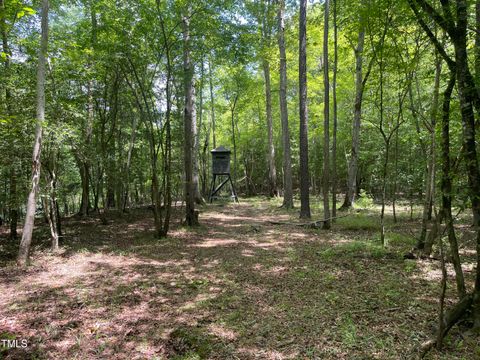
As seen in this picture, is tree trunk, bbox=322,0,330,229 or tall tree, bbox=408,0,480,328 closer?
tall tree, bbox=408,0,480,328

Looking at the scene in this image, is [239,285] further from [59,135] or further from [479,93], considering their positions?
[59,135]

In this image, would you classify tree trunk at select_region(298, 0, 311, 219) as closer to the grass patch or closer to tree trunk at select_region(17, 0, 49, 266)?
the grass patch

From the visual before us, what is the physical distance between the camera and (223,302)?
4328 mm

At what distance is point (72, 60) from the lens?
24.3ft

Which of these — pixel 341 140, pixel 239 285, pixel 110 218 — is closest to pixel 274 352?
pixel 239 285

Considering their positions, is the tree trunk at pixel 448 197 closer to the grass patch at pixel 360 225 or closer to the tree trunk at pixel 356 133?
the grass patch at pixel 360 225

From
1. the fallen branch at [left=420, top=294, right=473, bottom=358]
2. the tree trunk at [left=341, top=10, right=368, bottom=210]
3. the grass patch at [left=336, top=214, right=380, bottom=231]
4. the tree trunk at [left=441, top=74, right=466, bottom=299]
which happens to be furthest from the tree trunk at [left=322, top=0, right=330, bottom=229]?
the fallen branch at [left=420, top=294, right=473, bottom=358]

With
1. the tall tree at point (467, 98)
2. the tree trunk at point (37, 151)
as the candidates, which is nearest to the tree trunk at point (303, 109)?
the tall tree at point (467, 98)

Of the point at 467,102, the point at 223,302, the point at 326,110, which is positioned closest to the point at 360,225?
the point at 326,110

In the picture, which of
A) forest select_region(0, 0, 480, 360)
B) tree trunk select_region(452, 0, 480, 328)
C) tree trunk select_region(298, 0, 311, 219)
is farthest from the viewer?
tree trunk select_region(298, 0, 311, 219)

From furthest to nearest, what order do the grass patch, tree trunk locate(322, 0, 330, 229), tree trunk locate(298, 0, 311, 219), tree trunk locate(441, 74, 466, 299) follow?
tree trunk locate(298, 0, 311, 219) < the grass patch < tree trunk locate(322, 0, 330, 229) < tree trunk locate(441, 74, 466, 299)

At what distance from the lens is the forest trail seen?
3.26 metres

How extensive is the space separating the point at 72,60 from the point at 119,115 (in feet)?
20.1

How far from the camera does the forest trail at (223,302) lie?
128 inches
